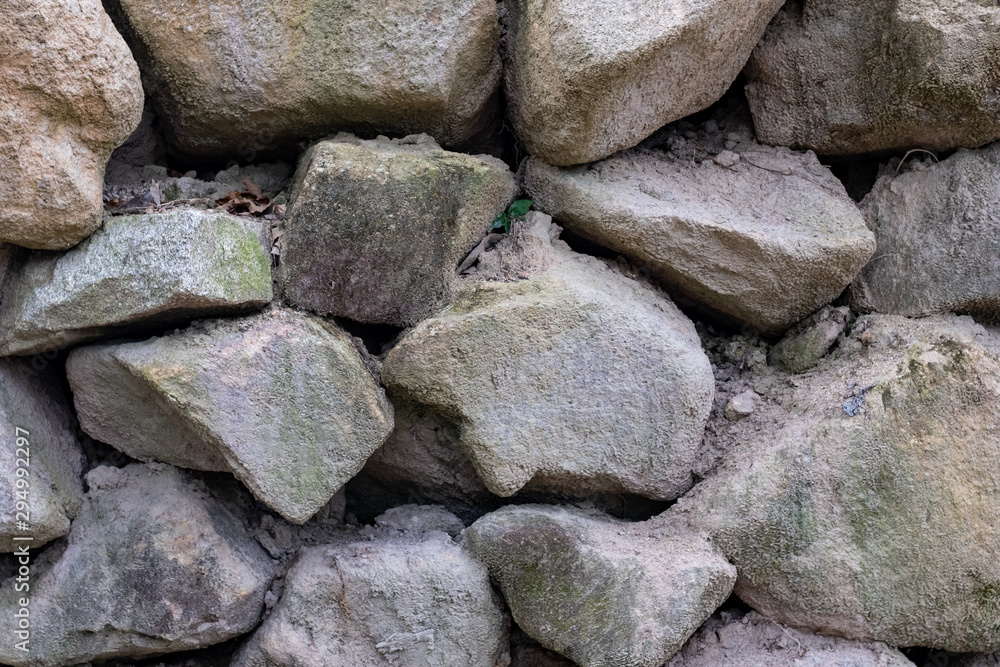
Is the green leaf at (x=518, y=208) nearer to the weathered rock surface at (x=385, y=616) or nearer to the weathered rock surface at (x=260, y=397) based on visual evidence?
the weathered rock surface at (x=260, y=397)

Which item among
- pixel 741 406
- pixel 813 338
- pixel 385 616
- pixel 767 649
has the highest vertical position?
pixel 813 338

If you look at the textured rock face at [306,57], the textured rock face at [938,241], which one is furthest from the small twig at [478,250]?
the textured rock face at [938,241]

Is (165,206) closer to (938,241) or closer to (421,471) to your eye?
(421,471)

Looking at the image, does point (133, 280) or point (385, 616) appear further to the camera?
point (385, 616)

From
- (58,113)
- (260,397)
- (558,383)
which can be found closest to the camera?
(58,113)

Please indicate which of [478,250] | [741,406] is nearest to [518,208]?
[478,250]

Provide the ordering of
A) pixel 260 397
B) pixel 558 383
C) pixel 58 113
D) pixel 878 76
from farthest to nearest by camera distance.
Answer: pixel 878 76
pixel 558 383
pixel 260 397
pixel 58 113

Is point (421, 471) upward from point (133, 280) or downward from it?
downward
